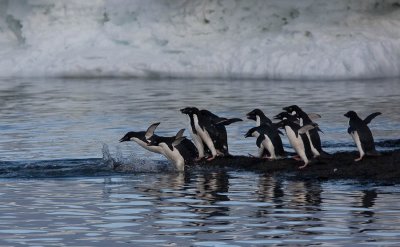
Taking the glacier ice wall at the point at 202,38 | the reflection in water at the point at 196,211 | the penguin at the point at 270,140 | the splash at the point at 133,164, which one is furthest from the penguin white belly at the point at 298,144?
the glacier ice wall at the point at 202,38

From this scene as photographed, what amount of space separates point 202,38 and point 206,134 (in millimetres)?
18197

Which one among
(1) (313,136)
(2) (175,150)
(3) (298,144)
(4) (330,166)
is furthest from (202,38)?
(4) (330,166)

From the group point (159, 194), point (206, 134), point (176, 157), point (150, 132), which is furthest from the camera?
point (206, 134)

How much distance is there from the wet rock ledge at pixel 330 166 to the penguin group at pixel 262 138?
0.43ft

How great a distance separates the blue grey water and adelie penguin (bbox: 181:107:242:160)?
576 millimetres

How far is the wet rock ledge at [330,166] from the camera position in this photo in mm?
12586

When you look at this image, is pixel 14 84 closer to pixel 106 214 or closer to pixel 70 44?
pixel 70 44

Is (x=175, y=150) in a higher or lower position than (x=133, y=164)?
higher

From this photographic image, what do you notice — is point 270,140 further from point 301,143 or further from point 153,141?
point 153,141

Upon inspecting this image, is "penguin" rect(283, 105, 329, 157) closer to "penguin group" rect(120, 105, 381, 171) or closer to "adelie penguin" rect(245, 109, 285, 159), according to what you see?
"penguin group" rect(120, 105, 381, 171)

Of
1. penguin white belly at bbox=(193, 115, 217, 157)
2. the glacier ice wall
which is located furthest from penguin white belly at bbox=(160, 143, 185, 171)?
the glacier ice wall

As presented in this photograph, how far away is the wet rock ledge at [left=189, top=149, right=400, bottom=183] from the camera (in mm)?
12586

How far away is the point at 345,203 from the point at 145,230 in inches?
90.1

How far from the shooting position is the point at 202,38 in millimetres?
32719
